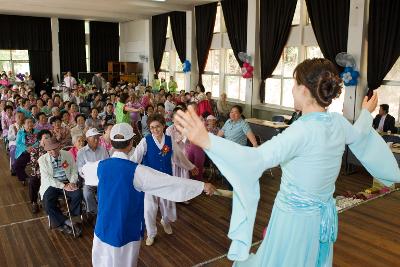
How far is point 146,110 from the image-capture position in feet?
28.5

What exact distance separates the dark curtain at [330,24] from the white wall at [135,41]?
31.4 ft

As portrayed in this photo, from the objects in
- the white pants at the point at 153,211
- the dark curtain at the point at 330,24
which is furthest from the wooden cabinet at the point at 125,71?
the white pants at the point at 153,211

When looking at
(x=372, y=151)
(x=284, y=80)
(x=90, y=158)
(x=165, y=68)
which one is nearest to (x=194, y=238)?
(x=90, y=158)

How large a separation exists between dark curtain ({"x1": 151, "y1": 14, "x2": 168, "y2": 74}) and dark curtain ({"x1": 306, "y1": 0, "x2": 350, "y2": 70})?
308 inches

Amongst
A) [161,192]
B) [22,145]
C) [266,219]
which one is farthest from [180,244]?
[22,145]

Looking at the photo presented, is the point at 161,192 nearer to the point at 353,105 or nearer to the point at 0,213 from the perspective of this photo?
the point at 0,213

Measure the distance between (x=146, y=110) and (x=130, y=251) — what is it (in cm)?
608

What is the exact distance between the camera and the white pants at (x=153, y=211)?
404cm

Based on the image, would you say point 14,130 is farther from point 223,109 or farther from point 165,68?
point 165,68

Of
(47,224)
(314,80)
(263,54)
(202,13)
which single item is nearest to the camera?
(314,80)

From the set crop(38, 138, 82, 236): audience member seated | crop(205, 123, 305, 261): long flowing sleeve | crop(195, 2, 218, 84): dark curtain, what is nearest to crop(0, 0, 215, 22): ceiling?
crop(195, 2, 218, 84): dark curtain

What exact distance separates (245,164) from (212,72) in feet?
40.3

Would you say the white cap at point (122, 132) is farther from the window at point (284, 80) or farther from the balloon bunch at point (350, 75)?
the window at point (284, 80)

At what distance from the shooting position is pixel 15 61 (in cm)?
1730
